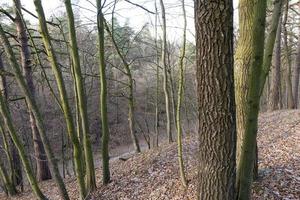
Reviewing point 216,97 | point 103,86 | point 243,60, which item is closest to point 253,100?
point 216,97

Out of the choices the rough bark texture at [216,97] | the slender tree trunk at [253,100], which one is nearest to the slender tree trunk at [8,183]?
the rough bark texture at [216,97]

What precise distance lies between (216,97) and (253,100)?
0.33 meters

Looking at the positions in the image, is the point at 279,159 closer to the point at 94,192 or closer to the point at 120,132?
the point at 94,192

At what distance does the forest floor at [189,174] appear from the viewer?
15.5 ft

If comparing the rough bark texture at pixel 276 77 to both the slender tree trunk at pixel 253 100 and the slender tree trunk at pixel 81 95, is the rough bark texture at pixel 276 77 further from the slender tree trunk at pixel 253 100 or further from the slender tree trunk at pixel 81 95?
the slender tree trunk at pixel 253 100

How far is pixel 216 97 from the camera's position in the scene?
2.84 m

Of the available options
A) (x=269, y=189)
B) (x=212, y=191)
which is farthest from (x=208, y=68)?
(x=269, y=189)

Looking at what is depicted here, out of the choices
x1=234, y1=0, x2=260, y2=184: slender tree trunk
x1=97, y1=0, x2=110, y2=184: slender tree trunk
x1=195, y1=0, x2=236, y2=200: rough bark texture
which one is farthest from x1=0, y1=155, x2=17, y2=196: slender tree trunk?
x1=195, y1=0, x2=236, y2=200: rough bark texture

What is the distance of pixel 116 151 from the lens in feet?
72.7

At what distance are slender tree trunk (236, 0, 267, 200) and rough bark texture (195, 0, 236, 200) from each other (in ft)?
0.35

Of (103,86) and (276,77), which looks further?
(276,77)

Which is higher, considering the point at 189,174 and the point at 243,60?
the point at 243,60

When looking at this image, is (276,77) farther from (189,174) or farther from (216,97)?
(216,97)

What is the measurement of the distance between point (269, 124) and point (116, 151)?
14073 mm
